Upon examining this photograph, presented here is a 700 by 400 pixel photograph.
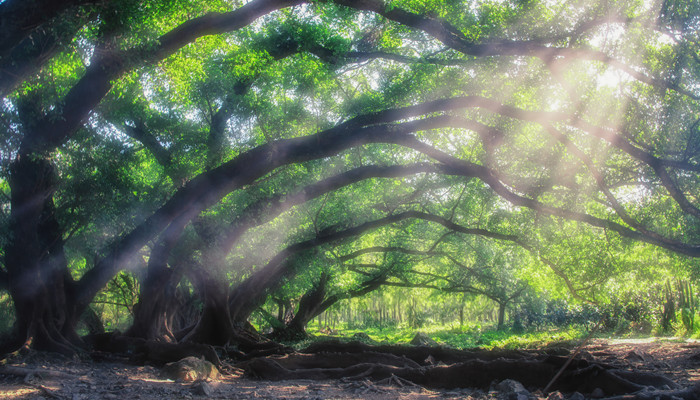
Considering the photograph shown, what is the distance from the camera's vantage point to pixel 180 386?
6535 millimetres

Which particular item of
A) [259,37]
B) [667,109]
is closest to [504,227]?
[667,109]

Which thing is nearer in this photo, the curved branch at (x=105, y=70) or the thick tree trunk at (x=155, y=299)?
the curved branch at (x=105, y=70)

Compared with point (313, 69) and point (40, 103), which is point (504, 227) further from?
point (40, 103)

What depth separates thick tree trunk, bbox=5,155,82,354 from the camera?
8289 mm

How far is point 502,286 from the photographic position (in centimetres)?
2139

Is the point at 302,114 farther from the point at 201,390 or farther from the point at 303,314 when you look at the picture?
the point at 303,314

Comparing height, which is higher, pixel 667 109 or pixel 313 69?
pixel 313 69

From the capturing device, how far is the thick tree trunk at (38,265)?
829 centimetres

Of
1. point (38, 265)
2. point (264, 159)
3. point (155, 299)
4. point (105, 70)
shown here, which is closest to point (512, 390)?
point (264, 159)

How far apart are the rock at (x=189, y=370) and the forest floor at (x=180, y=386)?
0.56 feet

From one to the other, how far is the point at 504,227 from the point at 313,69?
6996 millimetres

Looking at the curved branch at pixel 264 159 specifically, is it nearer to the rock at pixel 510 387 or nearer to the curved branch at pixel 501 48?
the curved branch at pixel 501 48

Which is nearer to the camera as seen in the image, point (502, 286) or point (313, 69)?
point (313, 69)

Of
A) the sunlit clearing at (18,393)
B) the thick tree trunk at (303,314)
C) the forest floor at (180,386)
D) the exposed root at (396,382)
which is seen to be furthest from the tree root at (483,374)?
the thick tree trunk at (303,314)
